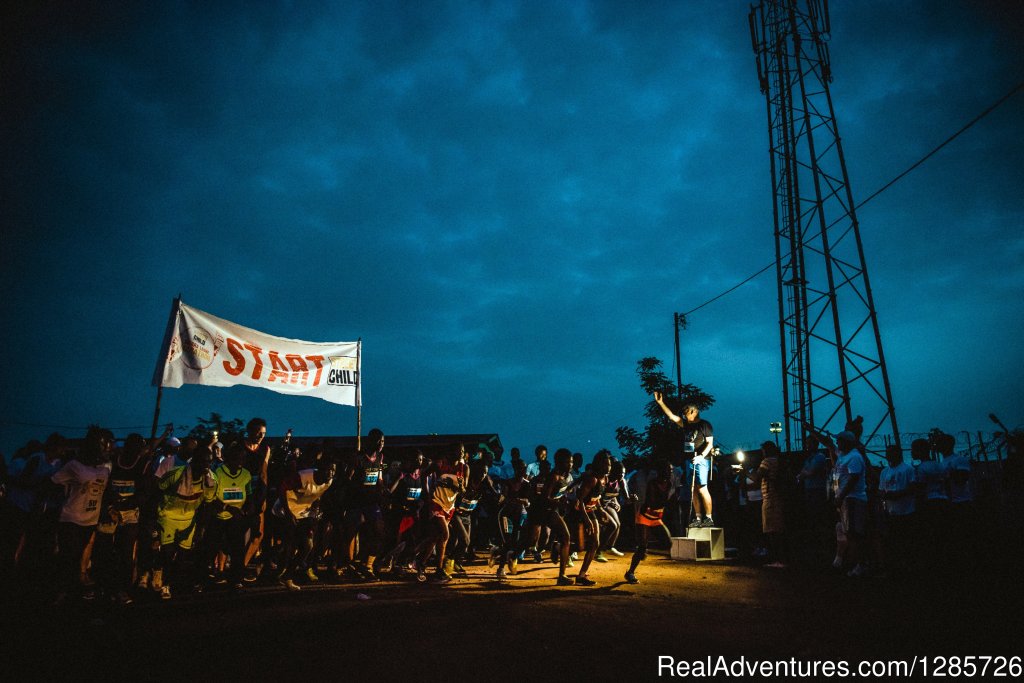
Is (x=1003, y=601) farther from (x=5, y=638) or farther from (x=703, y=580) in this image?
(x=5, y=638)

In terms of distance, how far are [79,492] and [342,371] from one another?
6.17m

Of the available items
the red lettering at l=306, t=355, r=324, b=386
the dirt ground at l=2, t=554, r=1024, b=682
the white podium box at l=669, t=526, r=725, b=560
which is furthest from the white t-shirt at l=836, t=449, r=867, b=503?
the red lettering at l=306, t=355, r=324, b=386

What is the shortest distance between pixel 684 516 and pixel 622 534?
2689 mm

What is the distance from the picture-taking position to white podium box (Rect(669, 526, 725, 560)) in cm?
1113

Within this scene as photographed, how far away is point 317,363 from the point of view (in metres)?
12.3

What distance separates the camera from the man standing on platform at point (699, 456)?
38.4 ft

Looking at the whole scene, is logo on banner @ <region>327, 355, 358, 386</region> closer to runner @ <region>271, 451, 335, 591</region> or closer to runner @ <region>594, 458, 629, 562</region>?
runner @ <region>271, 451, 335, 591</region>

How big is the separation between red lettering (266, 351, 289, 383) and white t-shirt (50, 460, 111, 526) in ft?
15.3

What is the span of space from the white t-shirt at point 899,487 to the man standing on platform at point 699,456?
331cm

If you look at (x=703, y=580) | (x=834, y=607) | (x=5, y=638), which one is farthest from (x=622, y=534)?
(x=5, y=638)

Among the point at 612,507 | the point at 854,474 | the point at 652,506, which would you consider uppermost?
the point at 854,474

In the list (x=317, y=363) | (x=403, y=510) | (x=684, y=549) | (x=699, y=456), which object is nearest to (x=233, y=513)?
(x=403, y=510)

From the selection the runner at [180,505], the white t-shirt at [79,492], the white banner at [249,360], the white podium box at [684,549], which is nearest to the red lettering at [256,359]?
the white banner at [249,360]

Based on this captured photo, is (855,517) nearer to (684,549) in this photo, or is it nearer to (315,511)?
(684,549)
